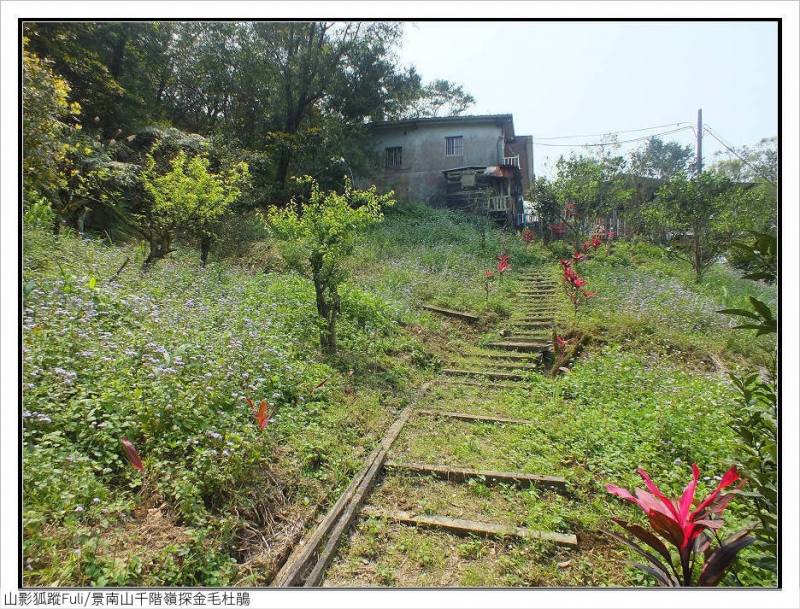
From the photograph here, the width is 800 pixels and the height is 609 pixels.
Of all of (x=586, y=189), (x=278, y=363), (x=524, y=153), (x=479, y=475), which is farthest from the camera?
(x=524, y=153)

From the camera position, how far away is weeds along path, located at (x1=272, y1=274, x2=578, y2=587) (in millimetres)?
2064

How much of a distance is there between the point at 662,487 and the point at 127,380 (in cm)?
341

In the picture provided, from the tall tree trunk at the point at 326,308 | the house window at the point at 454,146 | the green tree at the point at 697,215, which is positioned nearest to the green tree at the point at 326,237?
the tall tree trunk at the point at 326,308

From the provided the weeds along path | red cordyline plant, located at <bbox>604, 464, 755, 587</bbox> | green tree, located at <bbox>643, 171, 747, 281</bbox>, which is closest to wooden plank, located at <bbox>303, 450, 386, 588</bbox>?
the weeds along path

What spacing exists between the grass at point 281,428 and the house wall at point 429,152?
12.3 meters

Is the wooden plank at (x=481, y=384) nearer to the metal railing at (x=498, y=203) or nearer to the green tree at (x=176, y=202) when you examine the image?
the green tree at (x=176, y=202)

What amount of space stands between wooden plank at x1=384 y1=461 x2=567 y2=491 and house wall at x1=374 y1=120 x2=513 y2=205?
48.8ft

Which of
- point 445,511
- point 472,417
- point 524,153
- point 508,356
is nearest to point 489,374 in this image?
point 508,356

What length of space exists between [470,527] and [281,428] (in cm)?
145

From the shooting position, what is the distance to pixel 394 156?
1736cm

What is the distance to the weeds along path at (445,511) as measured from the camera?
206cm

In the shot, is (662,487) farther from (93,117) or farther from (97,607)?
(93,117)

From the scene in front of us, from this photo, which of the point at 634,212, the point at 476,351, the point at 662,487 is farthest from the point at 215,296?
the point at 634,212

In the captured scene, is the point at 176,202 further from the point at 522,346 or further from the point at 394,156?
the point at 394,156
